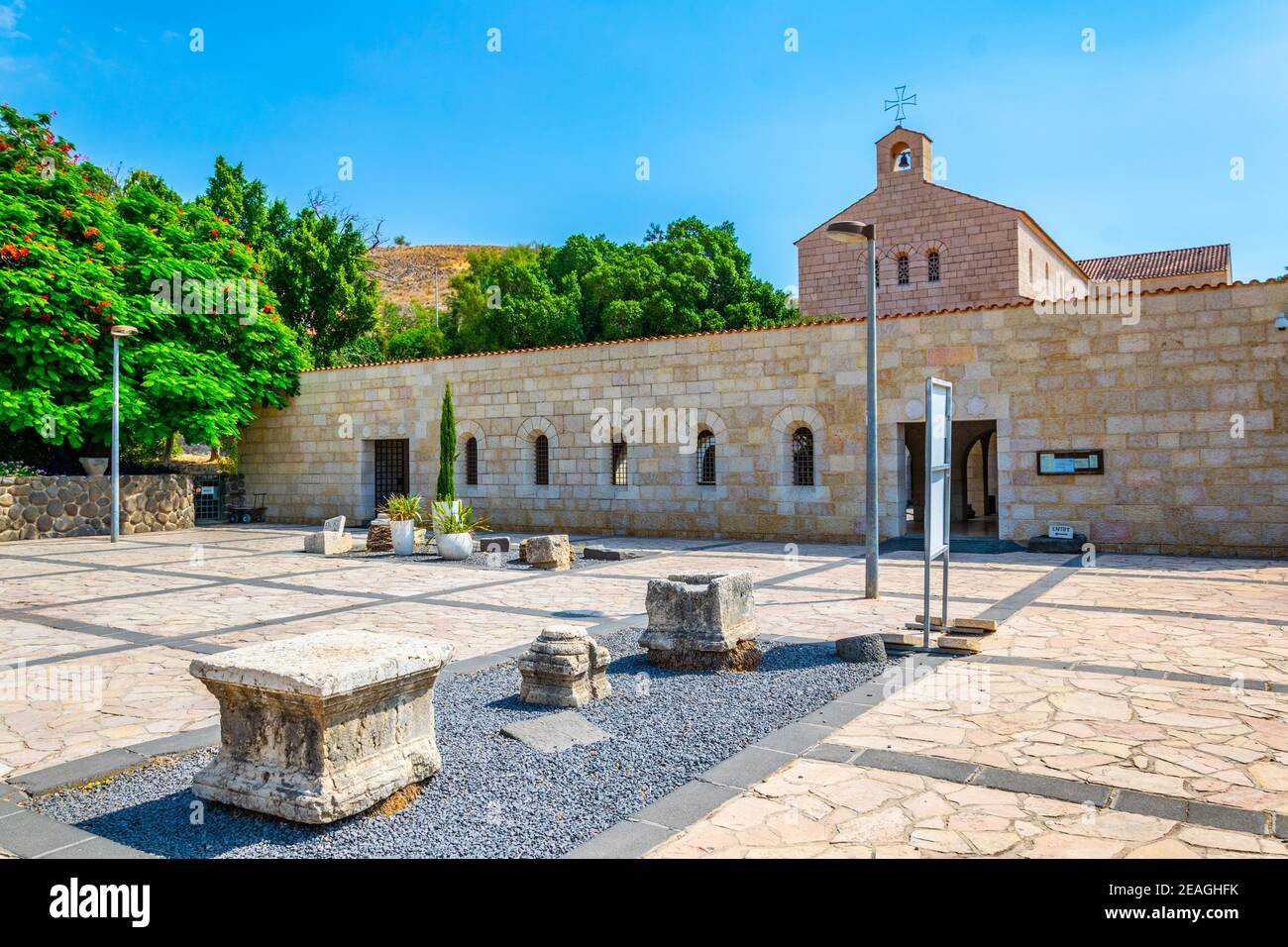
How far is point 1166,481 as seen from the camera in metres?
12.9

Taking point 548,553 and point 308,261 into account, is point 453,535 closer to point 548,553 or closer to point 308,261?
point 548,553

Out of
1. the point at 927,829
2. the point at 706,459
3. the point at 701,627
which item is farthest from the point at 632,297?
the point at 927,829

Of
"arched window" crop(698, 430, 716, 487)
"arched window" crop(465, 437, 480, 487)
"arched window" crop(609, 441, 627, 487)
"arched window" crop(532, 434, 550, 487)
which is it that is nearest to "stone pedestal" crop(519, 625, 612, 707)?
"arched window" crop(698, 430, 716, 487)

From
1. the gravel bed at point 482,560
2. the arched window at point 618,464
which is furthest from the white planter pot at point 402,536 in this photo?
the arched window at point 618,464

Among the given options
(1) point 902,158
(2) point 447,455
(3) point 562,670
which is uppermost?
(1) point 902,158

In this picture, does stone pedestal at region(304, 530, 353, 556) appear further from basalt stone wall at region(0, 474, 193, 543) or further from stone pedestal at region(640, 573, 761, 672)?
stone pedestal at region(640, 573, 761, 672)

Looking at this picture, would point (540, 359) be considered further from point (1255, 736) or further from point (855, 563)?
point (1255, 736)

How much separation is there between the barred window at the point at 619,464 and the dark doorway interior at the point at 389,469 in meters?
6.16

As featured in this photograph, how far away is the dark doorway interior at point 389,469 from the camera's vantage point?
2125 centimetres

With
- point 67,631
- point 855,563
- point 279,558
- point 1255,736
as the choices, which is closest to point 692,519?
point 855,563

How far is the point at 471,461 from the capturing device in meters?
19.9

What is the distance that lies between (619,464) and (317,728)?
14387mm

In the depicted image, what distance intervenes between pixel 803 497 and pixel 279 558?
8.89m

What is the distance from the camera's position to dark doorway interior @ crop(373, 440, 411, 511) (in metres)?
21.2
